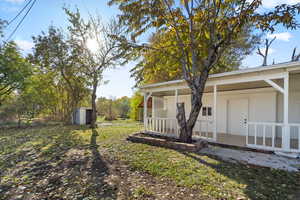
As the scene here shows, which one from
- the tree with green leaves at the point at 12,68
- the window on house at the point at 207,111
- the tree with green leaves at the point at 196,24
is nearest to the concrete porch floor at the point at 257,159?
the tree with green leaves at the point at 196,24

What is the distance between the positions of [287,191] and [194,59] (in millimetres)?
4478

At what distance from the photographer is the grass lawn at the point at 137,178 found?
2533 millimetres

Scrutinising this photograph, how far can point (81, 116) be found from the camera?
1319 centimetres

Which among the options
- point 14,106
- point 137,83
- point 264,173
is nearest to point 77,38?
point 14,106

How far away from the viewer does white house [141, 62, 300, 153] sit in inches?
186

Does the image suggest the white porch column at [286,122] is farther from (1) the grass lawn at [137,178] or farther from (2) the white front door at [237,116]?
(2) the white front door at [237,116]

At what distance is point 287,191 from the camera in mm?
2584

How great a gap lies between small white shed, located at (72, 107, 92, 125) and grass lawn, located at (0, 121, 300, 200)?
28.5 feet

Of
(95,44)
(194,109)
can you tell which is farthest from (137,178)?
(95,44)

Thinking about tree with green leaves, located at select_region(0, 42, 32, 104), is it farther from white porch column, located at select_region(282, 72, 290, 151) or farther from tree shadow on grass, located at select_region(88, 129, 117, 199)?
white porch column, located at select_region(282, 72, 290, 151)

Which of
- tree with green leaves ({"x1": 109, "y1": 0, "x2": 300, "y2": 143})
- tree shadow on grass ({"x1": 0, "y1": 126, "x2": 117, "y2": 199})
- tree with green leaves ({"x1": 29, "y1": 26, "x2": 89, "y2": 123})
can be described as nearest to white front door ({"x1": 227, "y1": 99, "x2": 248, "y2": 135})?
tree with green leaves ({"x1": 109, "y1": 0, "x2": 300, "y2": 143})

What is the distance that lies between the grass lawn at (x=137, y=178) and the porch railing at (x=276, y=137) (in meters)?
1.46

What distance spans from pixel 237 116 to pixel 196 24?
4920mm

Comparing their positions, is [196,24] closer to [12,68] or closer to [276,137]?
[276,137]
